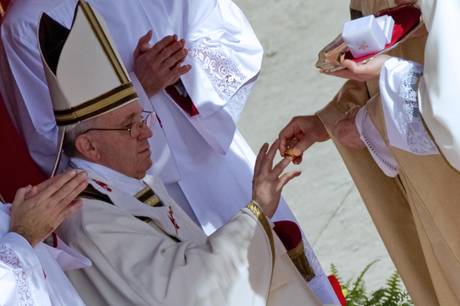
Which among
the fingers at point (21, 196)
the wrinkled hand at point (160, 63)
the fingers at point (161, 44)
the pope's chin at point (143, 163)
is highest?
the fingers at point (21, 196)

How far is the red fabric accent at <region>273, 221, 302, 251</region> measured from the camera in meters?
3.83

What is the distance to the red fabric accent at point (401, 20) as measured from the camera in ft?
10.7

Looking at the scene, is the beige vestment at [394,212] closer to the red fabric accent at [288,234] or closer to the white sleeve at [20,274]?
the red fabric accent at [288,234]

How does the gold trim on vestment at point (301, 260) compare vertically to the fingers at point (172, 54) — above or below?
below

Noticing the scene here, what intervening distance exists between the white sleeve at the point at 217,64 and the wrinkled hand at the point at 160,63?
12cm

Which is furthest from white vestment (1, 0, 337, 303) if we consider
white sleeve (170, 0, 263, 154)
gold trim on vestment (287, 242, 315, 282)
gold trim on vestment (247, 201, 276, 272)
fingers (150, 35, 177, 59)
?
gold trim on vestment (247, 201, 276, 272)

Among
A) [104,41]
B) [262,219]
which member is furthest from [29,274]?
[104,41]

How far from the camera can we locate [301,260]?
383 cm

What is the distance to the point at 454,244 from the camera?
3.42 m

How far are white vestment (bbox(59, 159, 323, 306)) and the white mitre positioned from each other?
0.15m

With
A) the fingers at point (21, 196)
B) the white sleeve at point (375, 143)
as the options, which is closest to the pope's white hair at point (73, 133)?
the fingers at point (21, 196)

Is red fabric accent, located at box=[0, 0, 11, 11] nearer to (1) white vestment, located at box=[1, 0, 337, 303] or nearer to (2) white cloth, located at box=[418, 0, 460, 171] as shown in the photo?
(1) white vestment, located at box=[1, 0, 337, 303]

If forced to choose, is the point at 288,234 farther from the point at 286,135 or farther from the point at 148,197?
the point at 148,197

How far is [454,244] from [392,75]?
1.60 feet
